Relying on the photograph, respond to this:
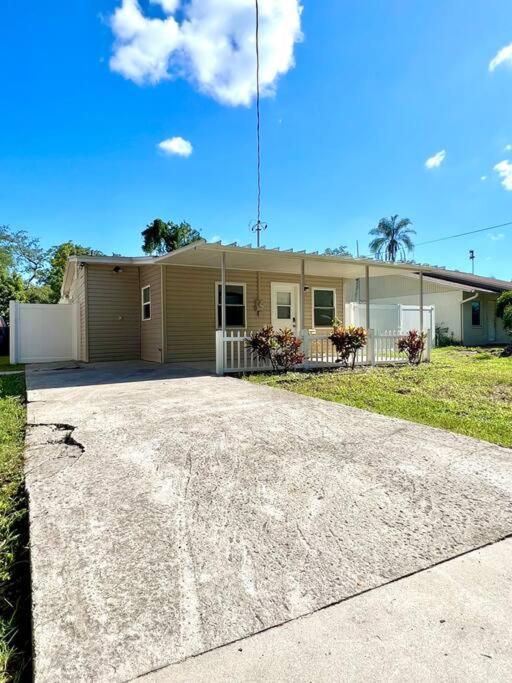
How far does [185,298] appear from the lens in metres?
11.3

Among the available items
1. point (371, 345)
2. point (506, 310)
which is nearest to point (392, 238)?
point (506, 310)

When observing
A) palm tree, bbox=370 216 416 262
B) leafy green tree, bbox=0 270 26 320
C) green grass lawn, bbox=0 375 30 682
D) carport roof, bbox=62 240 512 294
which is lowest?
green grass lawn, bbox=0 375 30 682

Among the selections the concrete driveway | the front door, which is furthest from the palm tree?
the concrete driveway

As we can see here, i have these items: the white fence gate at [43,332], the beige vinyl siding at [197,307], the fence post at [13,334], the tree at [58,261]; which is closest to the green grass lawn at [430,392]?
the beige vinyl siding at [197,307]

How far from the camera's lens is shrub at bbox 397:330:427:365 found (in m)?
10.5

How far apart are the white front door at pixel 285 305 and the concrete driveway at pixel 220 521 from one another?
798 centimetres

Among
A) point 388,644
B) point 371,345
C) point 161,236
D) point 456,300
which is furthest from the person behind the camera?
point 161,236

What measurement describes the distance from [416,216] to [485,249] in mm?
9127

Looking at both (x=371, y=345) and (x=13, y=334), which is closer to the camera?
(x=371, y=345)

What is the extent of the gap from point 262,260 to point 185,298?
8.31ft

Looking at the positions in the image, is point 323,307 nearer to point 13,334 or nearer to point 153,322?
point 153,322

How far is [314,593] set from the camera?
1.81 meters

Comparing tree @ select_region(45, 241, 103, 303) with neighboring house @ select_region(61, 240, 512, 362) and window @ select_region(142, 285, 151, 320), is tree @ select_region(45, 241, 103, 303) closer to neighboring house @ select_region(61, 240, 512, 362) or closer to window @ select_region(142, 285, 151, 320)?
neighboring house @ select_region(61, 240, 512, 362)

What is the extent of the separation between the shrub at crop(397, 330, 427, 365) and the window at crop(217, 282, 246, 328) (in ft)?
14.6
